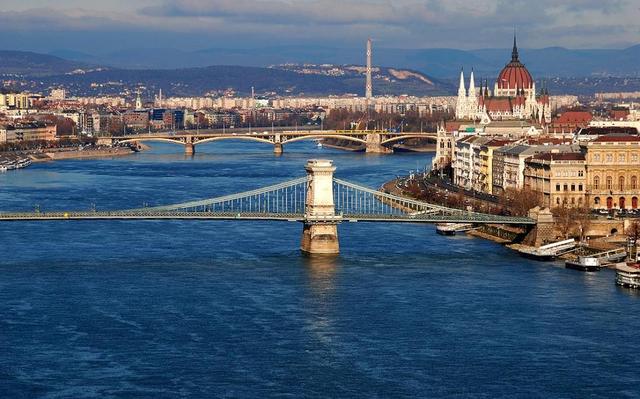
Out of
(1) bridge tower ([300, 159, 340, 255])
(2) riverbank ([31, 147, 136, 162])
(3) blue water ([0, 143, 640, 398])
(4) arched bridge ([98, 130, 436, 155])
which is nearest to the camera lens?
(3) blue water ([0, 143, 640, 398])

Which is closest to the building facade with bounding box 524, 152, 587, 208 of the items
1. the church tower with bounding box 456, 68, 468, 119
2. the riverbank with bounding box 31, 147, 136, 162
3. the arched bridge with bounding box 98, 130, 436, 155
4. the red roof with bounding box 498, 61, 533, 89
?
the riverbank with bounding box 31, 147, 136, 162

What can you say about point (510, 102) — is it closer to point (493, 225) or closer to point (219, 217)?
point (493, 225)

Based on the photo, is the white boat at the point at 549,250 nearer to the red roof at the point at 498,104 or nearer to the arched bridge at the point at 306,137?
the red roof at the point at 498,104

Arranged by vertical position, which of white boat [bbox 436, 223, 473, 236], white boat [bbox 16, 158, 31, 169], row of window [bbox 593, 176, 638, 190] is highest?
row of window [bbox 593, 176, 638, 190]

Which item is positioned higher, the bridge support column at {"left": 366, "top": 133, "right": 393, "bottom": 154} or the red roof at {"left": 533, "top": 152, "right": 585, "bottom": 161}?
the red roof at {"left": 533, "top": 152, "right": 585, "bottom": 161}

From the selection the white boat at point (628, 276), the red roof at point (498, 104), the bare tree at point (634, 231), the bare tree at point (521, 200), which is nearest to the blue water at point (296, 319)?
the white boat at point (628, 276)

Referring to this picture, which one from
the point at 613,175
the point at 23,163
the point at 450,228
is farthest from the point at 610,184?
the point at 23,163

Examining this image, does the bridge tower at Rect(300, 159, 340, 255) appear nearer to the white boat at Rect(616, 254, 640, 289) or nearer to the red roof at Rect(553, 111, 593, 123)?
the white boat at Rect(616, 254, 640, 289)
